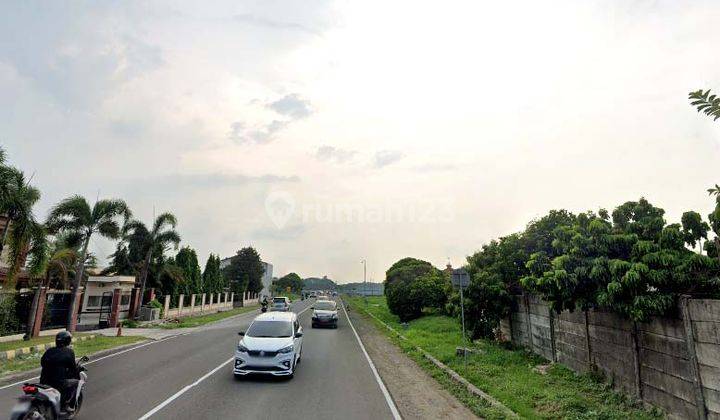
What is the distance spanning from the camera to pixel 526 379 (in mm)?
10766

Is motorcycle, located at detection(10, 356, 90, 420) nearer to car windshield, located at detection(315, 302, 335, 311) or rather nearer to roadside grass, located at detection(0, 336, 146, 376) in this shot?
roadside grass, located at detection(0, 336, 146, 376)

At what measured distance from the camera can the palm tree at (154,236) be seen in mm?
34406

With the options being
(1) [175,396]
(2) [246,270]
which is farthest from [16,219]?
(2) [246,270]

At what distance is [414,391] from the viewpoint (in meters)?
10.5

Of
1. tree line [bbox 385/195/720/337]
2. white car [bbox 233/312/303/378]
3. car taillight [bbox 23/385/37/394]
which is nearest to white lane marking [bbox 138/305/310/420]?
white car [bbox 233/312/303/378]

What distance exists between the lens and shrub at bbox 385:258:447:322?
1232 inches

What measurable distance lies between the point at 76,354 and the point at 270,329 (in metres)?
8.29

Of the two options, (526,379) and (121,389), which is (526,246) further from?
(121,389)

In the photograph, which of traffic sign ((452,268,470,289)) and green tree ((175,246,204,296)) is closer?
traffic sign ((452,268,470,289))

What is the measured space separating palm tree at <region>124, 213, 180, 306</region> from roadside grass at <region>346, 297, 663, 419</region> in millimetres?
27544

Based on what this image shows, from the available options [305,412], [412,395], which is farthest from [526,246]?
[305,412]

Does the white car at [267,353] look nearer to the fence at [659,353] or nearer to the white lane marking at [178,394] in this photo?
the white lane marking at [178,394]

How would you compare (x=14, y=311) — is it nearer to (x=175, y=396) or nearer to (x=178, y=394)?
(x=178, y=394)

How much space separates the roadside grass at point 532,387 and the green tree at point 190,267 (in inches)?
1444
